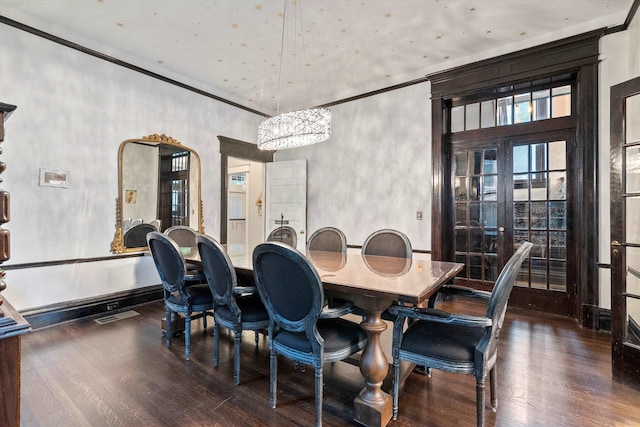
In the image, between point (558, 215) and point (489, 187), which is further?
point (489, 187)

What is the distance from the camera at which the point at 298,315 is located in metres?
1.71

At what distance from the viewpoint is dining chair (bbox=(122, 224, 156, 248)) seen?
12.5 ft

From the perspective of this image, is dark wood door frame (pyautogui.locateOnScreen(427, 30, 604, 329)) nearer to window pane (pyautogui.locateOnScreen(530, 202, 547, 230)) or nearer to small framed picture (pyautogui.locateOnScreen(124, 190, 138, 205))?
window pane (pyautogui.locateOnScreen(530, 202, 547, 230))

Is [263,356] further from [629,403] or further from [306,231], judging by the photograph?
[306,231]

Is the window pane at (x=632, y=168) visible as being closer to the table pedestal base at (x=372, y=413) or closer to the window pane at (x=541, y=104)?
the window pane at (x=541, y=104)

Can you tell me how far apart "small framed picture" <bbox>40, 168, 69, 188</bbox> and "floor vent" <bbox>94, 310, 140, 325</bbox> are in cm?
145

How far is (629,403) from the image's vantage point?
75.3 inches

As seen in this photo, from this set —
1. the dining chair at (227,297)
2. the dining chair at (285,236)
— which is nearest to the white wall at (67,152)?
the dining chair at (285,236)

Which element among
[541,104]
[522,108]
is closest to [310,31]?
[522,108]

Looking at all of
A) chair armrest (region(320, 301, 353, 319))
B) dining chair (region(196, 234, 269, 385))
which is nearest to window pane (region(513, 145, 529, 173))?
chair armrest (region(320, 301, 353, 319))

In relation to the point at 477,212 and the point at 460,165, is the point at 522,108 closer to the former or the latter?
the point at 460,165

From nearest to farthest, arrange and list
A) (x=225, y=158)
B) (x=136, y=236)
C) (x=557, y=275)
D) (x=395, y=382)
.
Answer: (x=395, y=382) < (x=557, y=275) < (x=136, y=236) < (x=225, y=158)

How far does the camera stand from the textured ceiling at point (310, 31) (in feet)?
9.56

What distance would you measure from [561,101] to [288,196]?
387cm
